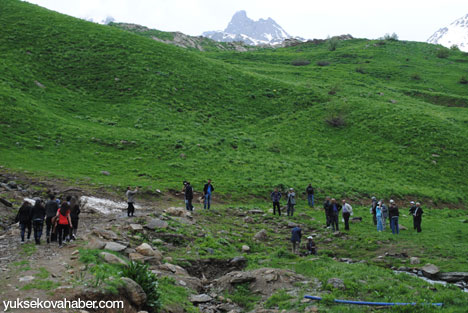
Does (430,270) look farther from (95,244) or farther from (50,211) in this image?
(50,211)

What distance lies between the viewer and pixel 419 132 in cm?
4966

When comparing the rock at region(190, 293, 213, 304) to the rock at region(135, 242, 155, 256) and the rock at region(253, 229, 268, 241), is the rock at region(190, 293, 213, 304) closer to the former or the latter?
the rock at region(135, 242, 155, 256)

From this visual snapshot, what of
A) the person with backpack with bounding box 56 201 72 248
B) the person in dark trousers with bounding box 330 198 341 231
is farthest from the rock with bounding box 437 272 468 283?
the person with backpack with bounding box 56 201 72 248

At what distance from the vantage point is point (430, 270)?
16156 millimetres

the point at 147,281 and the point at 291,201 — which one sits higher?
the point at 291,201

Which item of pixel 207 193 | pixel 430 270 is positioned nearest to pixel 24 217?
pixel 207 193

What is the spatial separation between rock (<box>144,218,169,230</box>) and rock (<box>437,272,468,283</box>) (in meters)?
13.9

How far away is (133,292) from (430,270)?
13322mm

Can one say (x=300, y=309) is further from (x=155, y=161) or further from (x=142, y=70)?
(x=142, y=70)

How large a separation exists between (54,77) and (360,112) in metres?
46.1

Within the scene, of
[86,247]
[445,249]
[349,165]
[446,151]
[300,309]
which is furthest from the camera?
[446,151]

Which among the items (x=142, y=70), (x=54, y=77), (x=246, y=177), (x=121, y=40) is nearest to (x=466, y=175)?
(x=246, y=177)

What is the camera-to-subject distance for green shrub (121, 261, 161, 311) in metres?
11.5

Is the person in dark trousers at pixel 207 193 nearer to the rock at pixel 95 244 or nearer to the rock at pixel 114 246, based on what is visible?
the rock at pixel 114 246
